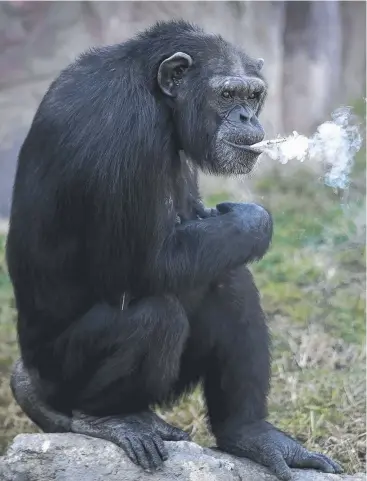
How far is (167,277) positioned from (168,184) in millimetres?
376

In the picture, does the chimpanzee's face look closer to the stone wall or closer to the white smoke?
the white smoke

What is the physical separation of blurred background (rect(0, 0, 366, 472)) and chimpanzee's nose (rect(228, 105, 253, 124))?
50.1 inches

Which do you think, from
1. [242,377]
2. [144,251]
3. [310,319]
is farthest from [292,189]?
[144,251]

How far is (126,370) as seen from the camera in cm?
397

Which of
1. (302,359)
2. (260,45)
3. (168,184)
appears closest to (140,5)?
(260,45)

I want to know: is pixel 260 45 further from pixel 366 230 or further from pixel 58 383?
pixel 58 383

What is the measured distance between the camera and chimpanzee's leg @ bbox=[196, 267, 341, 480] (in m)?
4.25

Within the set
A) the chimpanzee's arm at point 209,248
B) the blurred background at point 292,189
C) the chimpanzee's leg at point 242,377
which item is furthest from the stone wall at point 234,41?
the chimpanzee's arm at point 209,248

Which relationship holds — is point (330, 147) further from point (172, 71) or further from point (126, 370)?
point (126, 370)

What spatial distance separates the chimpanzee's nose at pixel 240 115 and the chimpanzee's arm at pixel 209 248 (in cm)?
37

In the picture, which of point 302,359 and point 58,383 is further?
point 302,359

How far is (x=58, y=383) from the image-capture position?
168 inches

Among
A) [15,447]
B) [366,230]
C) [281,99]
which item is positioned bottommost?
[15,447]

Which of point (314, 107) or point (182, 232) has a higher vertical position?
point (314, 107)
